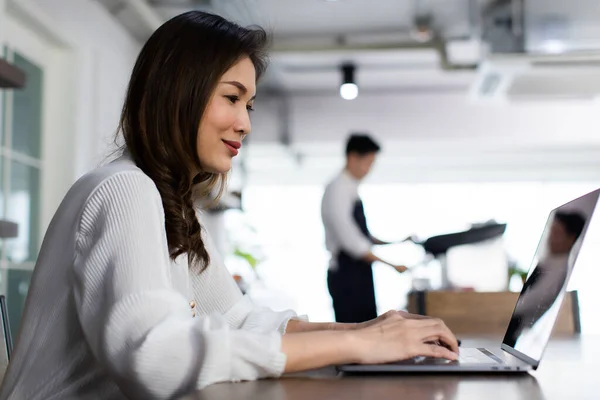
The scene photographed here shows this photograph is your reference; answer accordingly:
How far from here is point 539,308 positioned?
1.02 m

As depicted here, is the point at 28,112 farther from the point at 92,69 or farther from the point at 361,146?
the point at 361,146

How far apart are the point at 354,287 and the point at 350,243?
0.24m

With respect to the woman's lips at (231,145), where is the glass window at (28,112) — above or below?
above

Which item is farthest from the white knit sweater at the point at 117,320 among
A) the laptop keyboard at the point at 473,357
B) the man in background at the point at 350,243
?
the man in background at the point at 350,243

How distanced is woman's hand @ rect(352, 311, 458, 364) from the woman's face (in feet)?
1.25

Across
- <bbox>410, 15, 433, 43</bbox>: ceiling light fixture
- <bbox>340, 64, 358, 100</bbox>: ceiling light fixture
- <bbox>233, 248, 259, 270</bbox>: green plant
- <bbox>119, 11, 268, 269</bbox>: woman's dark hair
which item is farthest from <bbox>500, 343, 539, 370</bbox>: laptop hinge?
<bbox>233, 248, 259, 270</bbox>: green plant

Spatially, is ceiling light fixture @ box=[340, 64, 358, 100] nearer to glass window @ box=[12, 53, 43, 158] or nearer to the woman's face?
glass window @ box=[12, 53, 43, 158]

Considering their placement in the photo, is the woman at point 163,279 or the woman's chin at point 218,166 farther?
the woman's chin at point 218,166

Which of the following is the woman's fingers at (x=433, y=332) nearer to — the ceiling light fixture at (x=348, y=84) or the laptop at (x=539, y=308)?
the laptop at (x=539, y=308)

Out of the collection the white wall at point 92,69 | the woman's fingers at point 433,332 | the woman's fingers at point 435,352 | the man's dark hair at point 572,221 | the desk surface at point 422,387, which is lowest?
the desk surface at point 422,387

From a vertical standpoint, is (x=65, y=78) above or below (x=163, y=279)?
above

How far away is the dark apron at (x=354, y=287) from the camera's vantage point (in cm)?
394

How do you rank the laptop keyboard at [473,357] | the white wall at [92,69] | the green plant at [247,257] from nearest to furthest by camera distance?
1. the laptop keyboard at [473,357]
2. the white wall at [92,69]
3. the green plant at [247,257]

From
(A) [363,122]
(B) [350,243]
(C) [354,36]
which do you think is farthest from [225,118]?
(A) [363,122]
